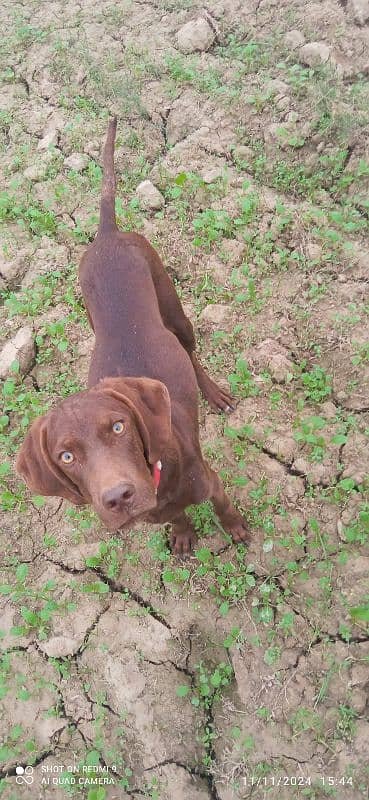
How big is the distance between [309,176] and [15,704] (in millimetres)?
4308

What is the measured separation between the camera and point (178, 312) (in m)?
3.91

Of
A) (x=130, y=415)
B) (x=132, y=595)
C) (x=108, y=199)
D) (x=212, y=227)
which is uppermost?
(x=108, y=199)

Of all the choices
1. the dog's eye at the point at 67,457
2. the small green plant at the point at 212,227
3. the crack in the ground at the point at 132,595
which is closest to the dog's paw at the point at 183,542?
the crack in the ground at the point at 132,595

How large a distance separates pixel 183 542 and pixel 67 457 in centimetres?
146

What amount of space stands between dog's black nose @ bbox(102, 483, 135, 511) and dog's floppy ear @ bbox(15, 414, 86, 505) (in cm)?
38

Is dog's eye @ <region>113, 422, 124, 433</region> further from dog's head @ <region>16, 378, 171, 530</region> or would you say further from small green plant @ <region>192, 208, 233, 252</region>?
small green plant @ <region>192, 208, 233, 252</region>

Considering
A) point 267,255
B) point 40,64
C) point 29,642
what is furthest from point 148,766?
point 40,64

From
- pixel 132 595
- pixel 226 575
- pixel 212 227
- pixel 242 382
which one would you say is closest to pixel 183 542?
pixel 226 575

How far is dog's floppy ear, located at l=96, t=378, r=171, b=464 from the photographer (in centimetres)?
265

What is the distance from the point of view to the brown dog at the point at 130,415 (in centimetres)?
253

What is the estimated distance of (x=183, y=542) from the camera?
3.81m

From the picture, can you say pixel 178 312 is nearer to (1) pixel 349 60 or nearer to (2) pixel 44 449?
(2) pixel 44 449

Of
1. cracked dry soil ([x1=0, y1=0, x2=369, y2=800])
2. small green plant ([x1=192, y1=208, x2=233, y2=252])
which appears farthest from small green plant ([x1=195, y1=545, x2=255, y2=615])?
small green plant ([x1=192, y1=208, x2=233, y2=252])
